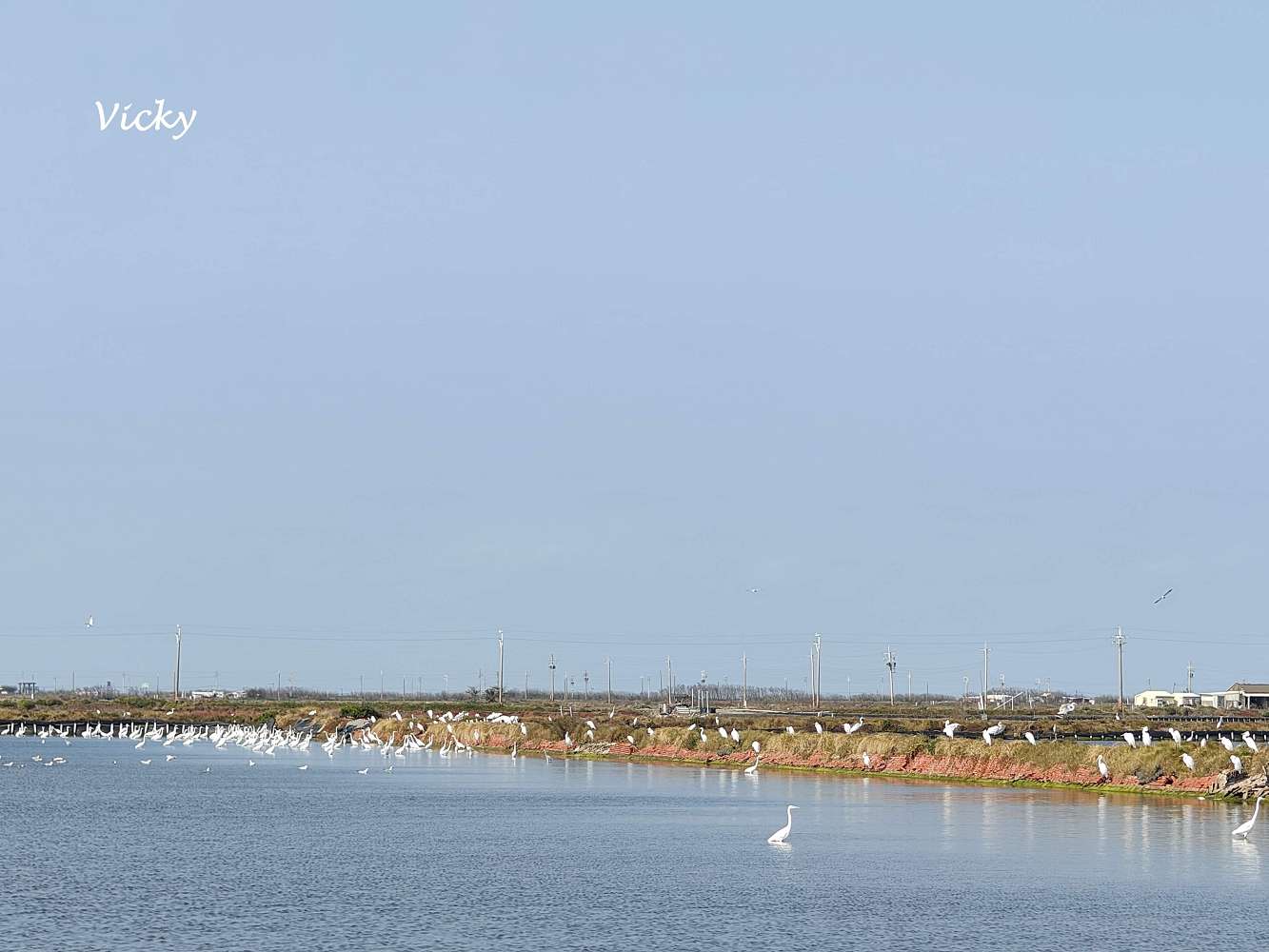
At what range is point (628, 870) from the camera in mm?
41688

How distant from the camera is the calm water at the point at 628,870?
32219 millimetres

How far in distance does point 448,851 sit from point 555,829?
6341 mm

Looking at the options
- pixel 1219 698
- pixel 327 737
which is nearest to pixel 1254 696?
pixel 1219 698

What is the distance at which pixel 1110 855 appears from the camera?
140ft

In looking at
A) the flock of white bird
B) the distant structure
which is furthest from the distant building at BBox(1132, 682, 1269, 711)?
the flock of white bird

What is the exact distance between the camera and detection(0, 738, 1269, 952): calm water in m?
32.2

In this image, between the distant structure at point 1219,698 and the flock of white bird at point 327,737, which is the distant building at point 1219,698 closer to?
the distant structure at point 1219,698

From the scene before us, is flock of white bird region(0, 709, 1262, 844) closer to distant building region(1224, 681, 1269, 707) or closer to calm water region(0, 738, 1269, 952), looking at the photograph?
calm water region(0, 738, 1269, 952)

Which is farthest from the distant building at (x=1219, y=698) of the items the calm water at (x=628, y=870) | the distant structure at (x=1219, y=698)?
the calm water at (x=628, y=870)

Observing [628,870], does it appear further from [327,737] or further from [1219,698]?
[1219,698]

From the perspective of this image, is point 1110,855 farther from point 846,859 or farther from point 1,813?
point 1,813

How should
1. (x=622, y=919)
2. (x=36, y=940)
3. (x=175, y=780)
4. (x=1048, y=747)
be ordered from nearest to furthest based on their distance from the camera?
(x=36, y=940) → (x=622, y=919) → (x=1048, y=747) → (x=175, y=780)

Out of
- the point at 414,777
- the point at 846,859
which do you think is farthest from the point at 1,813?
the point at 846,859

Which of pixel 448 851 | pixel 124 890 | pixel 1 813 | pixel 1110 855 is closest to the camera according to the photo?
pixel 124 890
